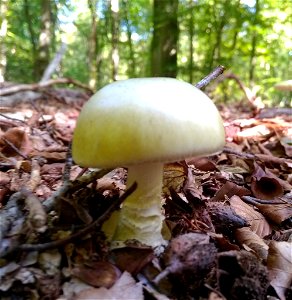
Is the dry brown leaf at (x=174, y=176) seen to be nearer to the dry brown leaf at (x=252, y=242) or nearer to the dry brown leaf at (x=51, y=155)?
the dry brown leaf at (x=252, y=242)

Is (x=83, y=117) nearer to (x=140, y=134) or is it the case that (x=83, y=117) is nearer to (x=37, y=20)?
(x=140, y=134)

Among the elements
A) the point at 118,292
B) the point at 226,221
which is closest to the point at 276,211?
the point at 226,221

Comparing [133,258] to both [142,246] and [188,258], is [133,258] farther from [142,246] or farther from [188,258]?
[188,258]

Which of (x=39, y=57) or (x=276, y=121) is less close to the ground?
(x=39, y=57)

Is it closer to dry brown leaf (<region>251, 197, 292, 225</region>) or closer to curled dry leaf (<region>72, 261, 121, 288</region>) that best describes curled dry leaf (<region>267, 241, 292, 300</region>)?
dry brown leaf (<region>251, 197, 292, 225</region>)

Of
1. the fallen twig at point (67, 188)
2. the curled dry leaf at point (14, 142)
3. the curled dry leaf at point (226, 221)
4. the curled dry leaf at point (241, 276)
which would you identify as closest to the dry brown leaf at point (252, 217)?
the curled dry leaf at point (226, 221)

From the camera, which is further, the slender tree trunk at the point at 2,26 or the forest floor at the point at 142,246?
the slender tree trunk at the point at 2,26

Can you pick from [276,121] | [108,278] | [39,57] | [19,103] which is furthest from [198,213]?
[39,57]
